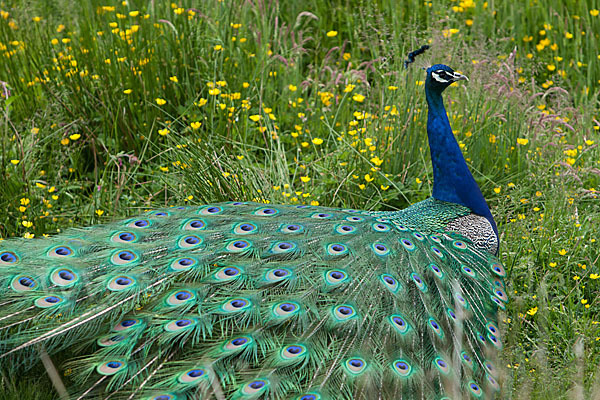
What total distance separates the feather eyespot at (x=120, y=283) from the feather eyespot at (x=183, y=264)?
139 millimetres

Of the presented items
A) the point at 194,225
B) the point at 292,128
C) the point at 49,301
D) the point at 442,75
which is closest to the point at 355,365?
the point at 194,225

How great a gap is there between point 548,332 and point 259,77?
2.41 metres

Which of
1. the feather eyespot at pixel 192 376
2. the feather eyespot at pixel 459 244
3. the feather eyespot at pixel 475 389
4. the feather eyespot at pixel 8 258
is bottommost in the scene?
the feather eyespot at pixel 475 389

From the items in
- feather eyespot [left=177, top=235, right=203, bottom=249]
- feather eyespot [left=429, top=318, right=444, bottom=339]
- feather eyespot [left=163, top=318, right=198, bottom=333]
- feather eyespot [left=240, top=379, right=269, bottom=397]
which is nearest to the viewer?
feather eyespot [left=240, top=379, right=269, bottom=397]

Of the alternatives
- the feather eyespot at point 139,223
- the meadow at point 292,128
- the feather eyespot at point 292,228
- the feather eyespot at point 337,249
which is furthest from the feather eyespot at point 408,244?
the feather eyespot at point 139,223

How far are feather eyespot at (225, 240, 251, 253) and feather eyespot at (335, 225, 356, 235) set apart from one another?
1.10 feet

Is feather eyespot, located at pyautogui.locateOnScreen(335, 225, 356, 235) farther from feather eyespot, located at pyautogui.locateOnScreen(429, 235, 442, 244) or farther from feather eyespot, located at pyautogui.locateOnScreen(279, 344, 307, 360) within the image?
feather eyespot, located at pyautogui.locateOnScreen(279, 344, 307, 360)

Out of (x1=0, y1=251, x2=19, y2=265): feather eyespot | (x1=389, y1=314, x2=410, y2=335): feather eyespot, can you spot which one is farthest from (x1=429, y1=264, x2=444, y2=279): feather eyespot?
(x1=0, y1=251, x2=19, y2=265): feather eyespot

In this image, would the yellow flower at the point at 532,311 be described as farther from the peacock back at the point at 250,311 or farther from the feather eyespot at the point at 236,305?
the feather eyespot at the point at 236,305

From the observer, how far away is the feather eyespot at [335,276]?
238cm

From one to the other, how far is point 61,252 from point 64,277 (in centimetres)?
16

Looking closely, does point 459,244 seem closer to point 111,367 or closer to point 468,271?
point 468,271

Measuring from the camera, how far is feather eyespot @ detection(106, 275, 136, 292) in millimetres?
2273

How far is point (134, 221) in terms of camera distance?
272 cm
